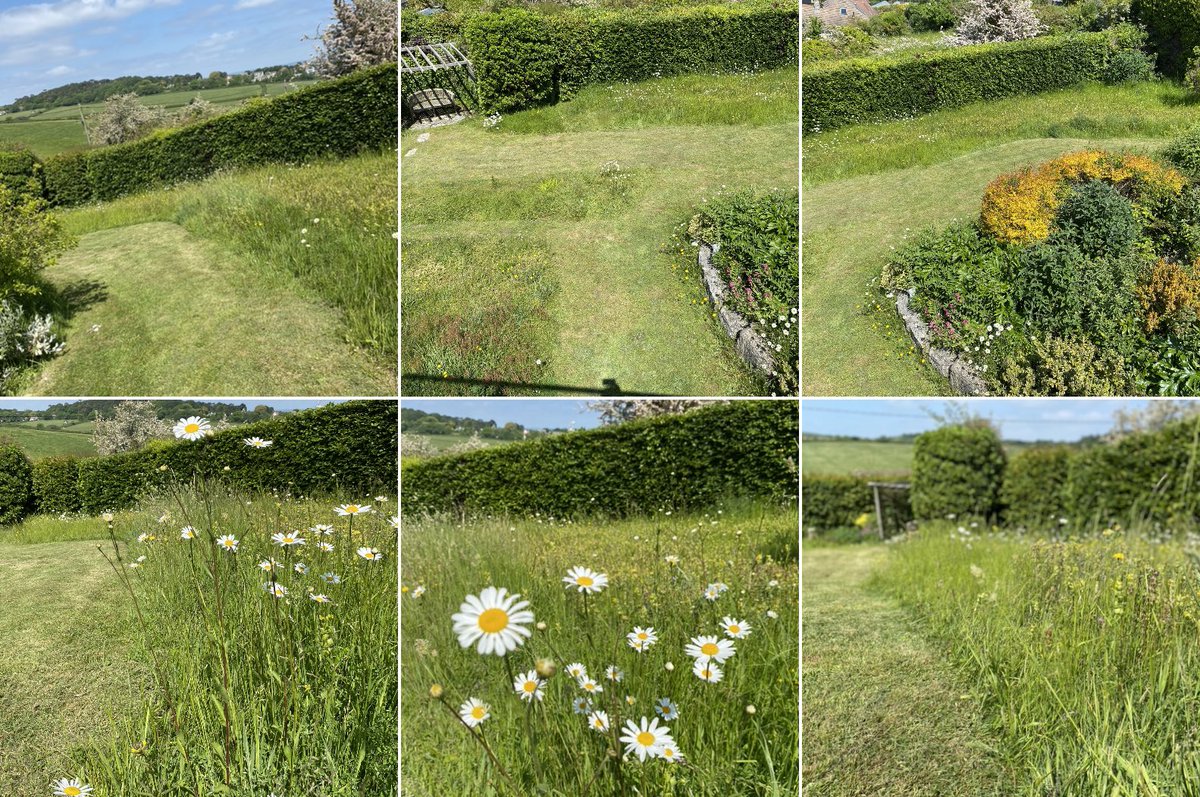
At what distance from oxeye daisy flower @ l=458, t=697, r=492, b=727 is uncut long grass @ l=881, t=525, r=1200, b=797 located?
2.19 meters

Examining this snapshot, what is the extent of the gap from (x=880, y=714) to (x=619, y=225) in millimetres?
2755

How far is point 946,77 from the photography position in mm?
3170

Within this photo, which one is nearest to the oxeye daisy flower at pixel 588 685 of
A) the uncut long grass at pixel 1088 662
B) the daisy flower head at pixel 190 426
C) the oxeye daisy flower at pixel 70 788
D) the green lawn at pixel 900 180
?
the green lawn at pixel 900 180

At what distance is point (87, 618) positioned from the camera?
294 centimetres

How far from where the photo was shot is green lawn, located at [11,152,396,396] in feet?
9.16

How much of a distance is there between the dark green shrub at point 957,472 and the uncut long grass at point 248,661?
130 inches

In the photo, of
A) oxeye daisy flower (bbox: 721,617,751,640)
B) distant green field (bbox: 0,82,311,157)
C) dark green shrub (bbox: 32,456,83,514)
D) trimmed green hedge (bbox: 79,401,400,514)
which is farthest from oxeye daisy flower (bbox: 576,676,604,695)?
distant green field (bbox: 0,82,311,157)

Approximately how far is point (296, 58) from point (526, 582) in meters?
2.41

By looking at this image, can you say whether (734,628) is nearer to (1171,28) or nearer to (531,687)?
(531,687)

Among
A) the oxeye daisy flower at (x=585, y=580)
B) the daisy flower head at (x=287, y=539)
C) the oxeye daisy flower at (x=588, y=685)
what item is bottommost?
the oxeye daisy flower at (x=588, y=685)

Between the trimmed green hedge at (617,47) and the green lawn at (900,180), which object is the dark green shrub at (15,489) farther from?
the green lawn at (900,180)

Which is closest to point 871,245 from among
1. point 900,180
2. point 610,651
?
point 900,180

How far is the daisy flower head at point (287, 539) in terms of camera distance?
297 cm

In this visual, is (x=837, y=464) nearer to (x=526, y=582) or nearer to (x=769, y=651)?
(x=769, y=651)
